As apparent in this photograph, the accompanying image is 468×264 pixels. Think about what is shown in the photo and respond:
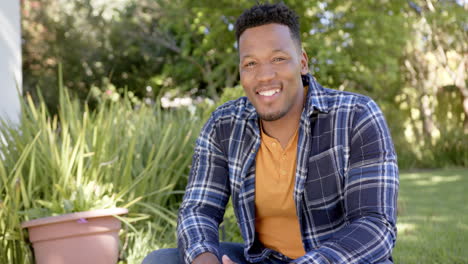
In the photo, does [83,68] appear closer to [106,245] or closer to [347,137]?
[106,245]

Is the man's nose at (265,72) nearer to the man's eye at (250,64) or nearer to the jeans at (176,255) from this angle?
the man's eye at (250,64)

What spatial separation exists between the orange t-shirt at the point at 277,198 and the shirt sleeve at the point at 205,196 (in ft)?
0.62

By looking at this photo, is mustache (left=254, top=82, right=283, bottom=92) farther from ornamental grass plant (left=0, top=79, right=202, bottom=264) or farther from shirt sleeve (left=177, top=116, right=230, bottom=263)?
ornamental grass plant (left=0, top=79, right=202, bottom=264)

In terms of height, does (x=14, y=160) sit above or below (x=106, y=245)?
above

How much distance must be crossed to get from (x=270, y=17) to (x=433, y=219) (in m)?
4.11

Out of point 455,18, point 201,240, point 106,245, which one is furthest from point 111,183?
point 455,18

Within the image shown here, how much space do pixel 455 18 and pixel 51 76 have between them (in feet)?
32.6

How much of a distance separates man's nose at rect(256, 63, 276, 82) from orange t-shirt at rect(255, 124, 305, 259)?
0.82 feet

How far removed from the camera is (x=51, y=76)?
51.2 feet

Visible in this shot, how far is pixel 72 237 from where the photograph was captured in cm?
321

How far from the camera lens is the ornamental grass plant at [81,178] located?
3383 millimetres

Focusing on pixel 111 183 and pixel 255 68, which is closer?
pixel 255 68

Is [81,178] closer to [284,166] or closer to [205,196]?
[205,196]

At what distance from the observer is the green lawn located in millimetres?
4180
